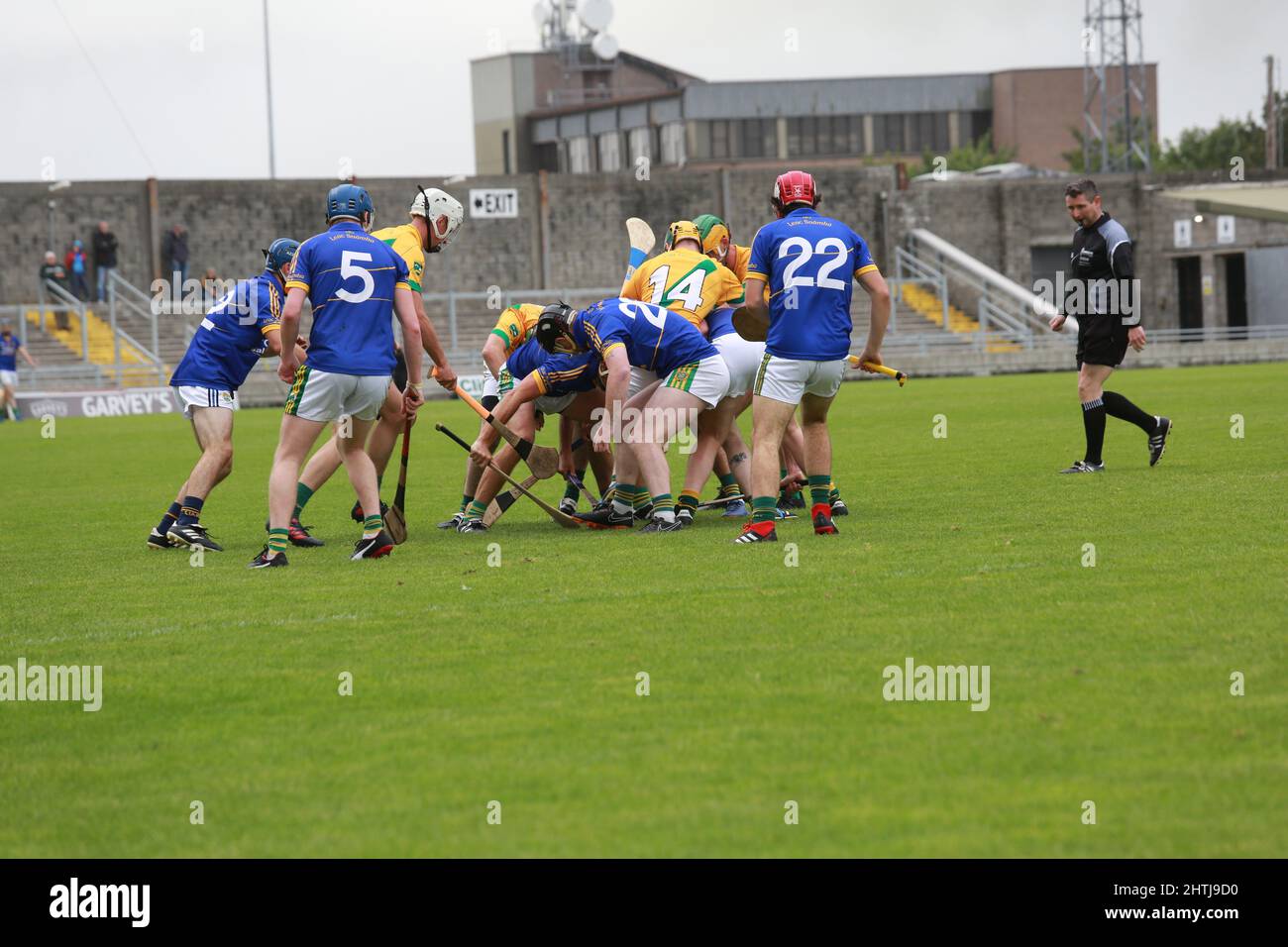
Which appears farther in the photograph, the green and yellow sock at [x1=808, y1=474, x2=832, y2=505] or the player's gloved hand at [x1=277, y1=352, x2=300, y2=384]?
the green and yellow sock at [x1=808, y1=474, x2=832, y2=505]

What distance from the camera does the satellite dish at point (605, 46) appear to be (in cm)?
7505

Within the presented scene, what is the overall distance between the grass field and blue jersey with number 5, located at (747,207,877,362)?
124cm

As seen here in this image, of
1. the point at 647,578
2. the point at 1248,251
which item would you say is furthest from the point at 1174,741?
the point at 1248,251

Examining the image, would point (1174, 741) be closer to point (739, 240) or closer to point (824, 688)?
point (824, 688)

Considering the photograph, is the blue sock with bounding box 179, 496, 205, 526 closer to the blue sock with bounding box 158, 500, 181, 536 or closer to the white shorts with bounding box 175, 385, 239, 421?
the blue sock with bounding box 158, 500, 181, 536

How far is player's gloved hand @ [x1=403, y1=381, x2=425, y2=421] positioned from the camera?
416 inches

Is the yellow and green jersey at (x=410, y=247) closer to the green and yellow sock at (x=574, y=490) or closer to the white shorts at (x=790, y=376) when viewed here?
the green and yellow sock at (x=574, y=490)

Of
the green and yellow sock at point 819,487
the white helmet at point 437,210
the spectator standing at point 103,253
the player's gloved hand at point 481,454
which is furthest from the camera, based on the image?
the spectator standing at point 103,253

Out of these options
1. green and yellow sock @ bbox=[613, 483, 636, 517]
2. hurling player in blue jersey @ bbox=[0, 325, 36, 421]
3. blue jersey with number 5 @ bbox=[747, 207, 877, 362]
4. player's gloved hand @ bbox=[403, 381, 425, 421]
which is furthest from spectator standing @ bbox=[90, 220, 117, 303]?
blue jersey with number 5 @ bbox=[747, 207, 877, 362]

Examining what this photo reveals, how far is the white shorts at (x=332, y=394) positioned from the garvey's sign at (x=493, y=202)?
4133 centimetres

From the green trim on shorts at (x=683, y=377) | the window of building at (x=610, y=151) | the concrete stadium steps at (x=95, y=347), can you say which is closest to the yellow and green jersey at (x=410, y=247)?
the green trim on shorts at (x=683, y=377)

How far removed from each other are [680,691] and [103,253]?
39.5 meters

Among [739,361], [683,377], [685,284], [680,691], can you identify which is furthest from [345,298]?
[680,691]
